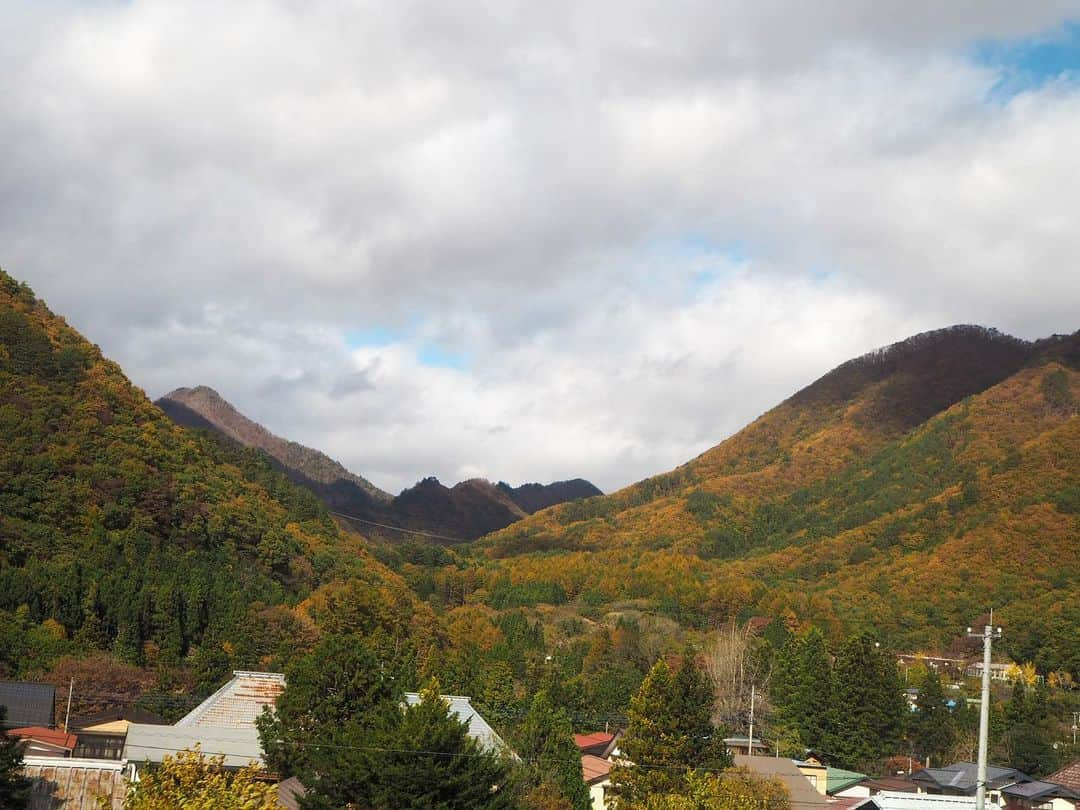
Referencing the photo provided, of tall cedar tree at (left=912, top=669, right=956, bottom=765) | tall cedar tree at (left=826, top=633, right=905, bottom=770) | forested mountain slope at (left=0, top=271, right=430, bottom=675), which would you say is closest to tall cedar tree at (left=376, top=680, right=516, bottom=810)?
forested mountain slope at (left=0, top=271, right=430, bottom=675)

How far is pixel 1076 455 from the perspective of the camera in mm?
129625

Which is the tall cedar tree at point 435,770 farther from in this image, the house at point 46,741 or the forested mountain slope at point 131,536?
the forested mountain slope at point 131,536

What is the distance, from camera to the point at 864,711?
67688mm

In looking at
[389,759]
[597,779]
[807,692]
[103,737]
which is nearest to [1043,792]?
[807,692]

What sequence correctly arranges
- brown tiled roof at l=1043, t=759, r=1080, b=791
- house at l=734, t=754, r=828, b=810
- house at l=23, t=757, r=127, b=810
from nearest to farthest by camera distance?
house at l=23, t=757, r=127, b=810, house at l=734, t=754, r=828, b=810, brown tiled roof at l=1043, t=759, r=1080, b=791

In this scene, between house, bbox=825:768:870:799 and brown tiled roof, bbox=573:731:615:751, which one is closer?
house, bbox=825:768:870:799

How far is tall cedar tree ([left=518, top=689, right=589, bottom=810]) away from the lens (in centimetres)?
4134

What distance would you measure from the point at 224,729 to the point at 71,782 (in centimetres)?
790

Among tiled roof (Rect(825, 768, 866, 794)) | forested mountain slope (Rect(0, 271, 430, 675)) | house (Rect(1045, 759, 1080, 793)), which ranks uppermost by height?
forested mountain slope (Rect(0, 271, 430, 675))

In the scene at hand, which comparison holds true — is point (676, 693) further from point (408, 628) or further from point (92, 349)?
point (92, 349)

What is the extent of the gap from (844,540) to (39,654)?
10298 cm

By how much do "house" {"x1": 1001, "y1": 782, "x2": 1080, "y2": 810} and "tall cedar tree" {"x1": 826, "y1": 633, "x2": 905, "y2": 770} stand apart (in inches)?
567

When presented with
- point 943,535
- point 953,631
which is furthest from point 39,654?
point 943,535

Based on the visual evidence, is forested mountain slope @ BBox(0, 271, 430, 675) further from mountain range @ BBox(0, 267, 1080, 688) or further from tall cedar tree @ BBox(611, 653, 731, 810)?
tall cedar tree @ BBox(611, 653, 731, 810)
